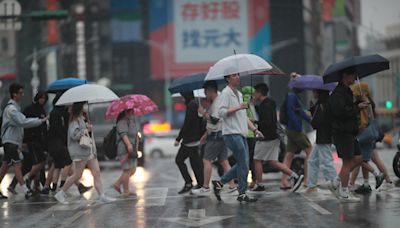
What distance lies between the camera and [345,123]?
1081 centimetres

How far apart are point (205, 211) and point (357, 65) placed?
2800 mm

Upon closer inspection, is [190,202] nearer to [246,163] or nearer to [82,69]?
[246,163]

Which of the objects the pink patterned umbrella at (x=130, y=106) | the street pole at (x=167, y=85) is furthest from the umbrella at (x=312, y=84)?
the street pole at (x=167, y=85)

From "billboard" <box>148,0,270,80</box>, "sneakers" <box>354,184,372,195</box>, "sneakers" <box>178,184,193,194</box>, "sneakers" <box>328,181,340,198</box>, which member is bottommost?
"sneakers" <box>178,184,193,194</box>

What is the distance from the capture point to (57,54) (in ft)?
246

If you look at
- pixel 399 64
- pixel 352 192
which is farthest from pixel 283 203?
pixel 399 64

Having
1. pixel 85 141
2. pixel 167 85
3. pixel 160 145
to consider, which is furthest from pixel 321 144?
pixel 167 85

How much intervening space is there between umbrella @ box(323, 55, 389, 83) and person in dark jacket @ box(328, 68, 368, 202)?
116 mm

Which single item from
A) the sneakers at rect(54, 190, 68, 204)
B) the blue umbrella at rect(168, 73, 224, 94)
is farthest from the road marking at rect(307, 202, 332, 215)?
the sneakers at rect(54, 190, 68, 204)

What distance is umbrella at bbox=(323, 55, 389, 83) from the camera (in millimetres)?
10745

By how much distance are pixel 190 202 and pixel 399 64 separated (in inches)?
5629

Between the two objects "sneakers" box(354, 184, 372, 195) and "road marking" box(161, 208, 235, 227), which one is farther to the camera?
"sneakers" box(354, 184, 372, 195)

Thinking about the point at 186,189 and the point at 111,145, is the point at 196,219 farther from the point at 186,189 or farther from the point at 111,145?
the point at 186,189

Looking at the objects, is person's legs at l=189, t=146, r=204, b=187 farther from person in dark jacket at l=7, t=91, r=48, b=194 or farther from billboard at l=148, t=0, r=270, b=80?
billboard at l=148, t=0, r=270, b=80
